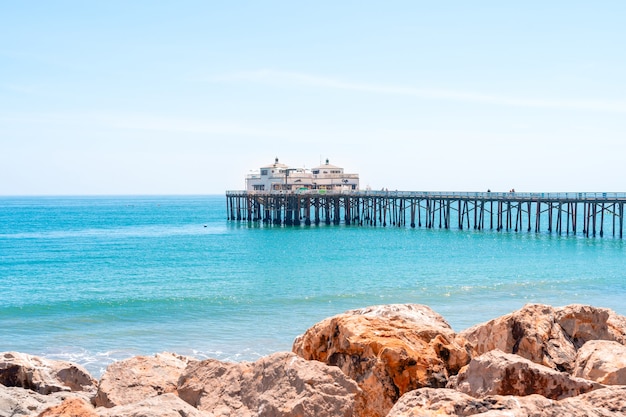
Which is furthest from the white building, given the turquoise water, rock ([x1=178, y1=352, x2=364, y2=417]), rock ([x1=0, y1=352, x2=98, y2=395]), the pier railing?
rock ([x1=178, y1=352, x2=364, y2=417])

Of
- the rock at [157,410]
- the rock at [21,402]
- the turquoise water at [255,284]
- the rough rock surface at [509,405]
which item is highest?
the rough rock surface at [509,405]

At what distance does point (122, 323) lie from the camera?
885 inches

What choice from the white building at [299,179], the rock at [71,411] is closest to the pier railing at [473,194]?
the white building at [299,179]

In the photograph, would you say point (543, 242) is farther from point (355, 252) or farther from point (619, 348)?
point (619, 348)

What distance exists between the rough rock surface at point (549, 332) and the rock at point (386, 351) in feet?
1.62

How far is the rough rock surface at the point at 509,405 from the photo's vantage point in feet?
14.5

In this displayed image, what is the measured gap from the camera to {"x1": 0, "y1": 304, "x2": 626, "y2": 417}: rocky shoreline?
16.4 feet

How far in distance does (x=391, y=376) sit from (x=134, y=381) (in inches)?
103

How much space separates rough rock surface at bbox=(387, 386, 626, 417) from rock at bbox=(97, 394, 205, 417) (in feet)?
4.96

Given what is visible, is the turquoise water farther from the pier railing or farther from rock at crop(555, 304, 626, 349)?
rock at crop(555, 304, 626, 349)

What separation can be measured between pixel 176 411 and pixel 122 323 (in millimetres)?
17846

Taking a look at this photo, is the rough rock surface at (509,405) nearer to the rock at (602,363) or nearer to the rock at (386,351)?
the rock at (602,363)

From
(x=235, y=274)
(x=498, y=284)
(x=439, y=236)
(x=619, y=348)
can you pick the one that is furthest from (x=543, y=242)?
(x=619, y=348)

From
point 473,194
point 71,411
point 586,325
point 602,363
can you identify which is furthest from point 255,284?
point 473,194
